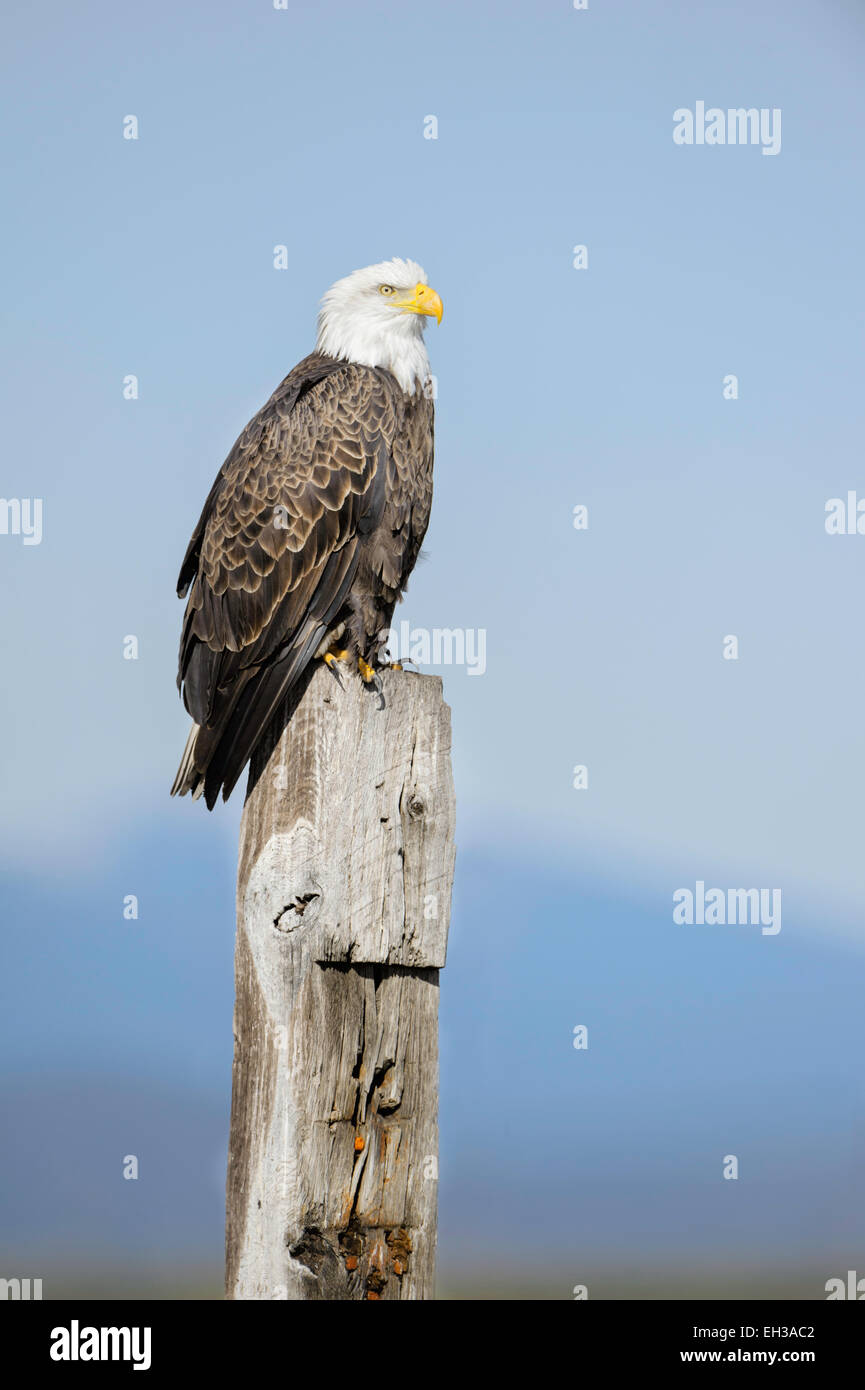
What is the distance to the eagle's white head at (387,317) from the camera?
5.11 m

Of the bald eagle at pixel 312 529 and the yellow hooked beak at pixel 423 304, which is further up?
the yellow hooked beak at pixel 423 304

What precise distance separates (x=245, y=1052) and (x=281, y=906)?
458mm

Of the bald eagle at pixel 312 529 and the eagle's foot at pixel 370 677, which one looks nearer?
the eagle's foot at pixel 370 677

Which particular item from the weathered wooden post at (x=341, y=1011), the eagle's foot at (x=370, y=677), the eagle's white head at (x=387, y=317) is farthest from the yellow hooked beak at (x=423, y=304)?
the weathered wooden post at (x=341, y=1011)

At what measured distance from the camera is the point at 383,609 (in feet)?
16.0

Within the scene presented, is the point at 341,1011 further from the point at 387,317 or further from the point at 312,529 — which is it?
the point at 387,317

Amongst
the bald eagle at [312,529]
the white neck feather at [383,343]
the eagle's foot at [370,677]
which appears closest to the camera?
the eagle's foot at [370,677]

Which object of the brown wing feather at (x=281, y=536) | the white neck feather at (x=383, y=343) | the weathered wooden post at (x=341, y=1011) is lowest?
the weathered wooden post at (x=341, y=1011)

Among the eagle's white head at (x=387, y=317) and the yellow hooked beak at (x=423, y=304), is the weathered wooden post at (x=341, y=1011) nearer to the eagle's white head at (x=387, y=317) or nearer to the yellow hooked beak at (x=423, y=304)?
the eagle's white head at (x=387, y=317)

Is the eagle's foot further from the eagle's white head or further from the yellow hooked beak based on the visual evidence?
the yellow hooked beak

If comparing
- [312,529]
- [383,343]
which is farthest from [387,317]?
[312,529]

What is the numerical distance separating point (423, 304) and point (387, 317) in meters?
0.17
